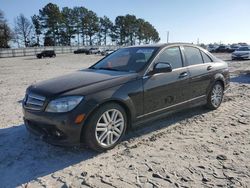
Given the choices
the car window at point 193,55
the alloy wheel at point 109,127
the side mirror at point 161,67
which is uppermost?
the car window at point 193,55

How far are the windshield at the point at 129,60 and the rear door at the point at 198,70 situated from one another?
978mm

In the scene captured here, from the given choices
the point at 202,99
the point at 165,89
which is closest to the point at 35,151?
the point at 165,89

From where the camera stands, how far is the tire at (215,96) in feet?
20.6

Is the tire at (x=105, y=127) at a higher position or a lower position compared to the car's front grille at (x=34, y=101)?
lower

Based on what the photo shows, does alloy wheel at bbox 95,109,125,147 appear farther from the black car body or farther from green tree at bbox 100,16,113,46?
green tree at bbox 100,16,113,46

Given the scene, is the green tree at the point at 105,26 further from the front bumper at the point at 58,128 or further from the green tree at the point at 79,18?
the front bumper at the point at 58,128

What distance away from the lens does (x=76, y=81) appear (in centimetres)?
448

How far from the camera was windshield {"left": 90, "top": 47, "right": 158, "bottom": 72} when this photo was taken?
499 centimetres

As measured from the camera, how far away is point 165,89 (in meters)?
5.01

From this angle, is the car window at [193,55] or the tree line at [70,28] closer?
the car window at [193,55]

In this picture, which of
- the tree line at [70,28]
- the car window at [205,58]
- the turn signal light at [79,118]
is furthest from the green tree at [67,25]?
the turn signal light at [79,118]

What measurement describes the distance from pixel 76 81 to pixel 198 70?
106 inches

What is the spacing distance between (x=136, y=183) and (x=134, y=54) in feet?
8.79

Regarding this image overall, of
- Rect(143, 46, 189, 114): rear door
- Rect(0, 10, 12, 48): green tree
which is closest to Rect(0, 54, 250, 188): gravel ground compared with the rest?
Rect(143, 46, 189, 114): rear door
